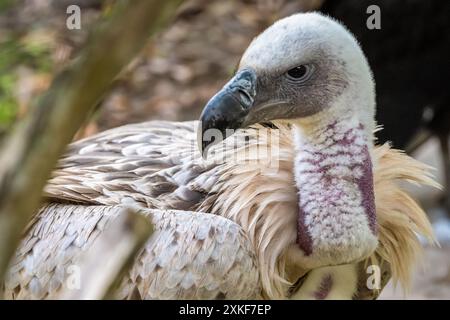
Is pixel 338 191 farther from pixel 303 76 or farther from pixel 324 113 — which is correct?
pixel 303 76

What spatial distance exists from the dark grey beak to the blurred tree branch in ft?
4.93

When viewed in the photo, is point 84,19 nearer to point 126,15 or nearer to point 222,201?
point 222,201

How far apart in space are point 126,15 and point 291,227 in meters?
2.00

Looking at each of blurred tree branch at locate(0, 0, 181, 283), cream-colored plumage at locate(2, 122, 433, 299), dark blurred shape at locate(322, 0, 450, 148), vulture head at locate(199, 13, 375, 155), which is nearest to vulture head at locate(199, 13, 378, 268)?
vulture head at locate(199, 13, 375, 155)

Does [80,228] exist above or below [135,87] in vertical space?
below

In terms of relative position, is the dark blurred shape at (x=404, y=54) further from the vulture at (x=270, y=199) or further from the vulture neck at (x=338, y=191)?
the vulture neck at (x=338, y=191)

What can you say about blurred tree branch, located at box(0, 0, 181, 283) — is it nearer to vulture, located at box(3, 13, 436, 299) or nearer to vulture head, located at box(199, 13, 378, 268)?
vulture, located at box(3, 13, 436, 299)

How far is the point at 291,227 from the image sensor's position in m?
3.42

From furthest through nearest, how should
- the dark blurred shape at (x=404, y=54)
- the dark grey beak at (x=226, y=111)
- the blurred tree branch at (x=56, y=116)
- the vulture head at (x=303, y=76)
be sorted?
the dark blurred shape at (x=404, y=54)
the vulture head at (x=303, y=76)
the dark grey beak at (x=226, y=111)
the blurred tree branch at (x=56, y=116)

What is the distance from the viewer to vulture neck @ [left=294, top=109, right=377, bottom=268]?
3.19 m

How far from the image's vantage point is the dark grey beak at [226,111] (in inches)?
119

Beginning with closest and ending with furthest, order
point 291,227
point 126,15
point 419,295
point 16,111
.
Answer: point 126,15 → point 291,227 → point 419,295 → point 16,111

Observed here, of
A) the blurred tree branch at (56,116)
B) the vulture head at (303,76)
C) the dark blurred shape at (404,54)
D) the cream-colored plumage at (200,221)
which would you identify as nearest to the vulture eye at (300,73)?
the vulture head at (303,76)
